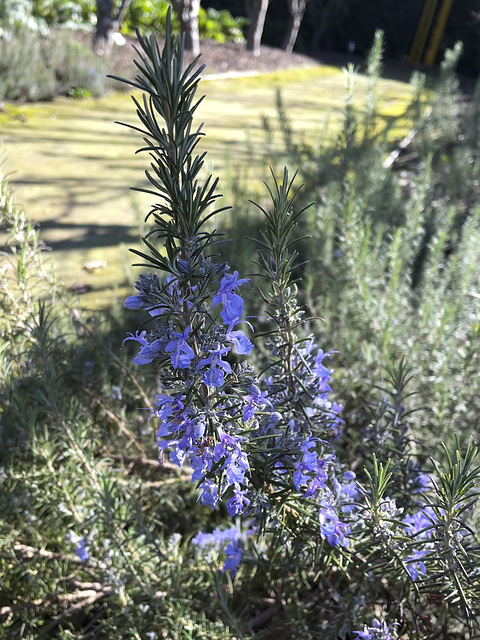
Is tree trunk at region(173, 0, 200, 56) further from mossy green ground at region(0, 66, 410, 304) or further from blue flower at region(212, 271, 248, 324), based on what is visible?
blue flower at region(212, 271, 248, 324)

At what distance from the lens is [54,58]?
277 inches

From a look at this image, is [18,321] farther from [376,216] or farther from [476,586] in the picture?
[376,216]

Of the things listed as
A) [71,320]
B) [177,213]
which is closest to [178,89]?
[177,213]

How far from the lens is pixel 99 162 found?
16.6 ft

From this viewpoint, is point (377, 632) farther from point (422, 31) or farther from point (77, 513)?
point (422, 31)

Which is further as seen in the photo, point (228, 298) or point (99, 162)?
point (99, 162)

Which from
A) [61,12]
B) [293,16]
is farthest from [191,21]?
[293,16]

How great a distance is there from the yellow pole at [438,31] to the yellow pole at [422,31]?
1.01 ft

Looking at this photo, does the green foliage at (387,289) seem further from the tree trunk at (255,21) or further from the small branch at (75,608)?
the tree trunk at (255,21)

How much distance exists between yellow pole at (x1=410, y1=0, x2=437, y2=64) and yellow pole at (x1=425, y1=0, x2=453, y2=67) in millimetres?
307

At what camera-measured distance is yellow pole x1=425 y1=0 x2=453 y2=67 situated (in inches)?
683

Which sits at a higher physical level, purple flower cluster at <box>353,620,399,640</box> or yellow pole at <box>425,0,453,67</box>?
yellow pole at <box>425,0,453,67</box>

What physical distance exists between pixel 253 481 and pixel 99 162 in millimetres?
4749

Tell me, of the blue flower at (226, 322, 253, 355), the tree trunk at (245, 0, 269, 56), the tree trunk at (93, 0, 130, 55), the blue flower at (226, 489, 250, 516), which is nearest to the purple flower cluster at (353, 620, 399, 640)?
the blue flower at (226, 489, 250, 516)
